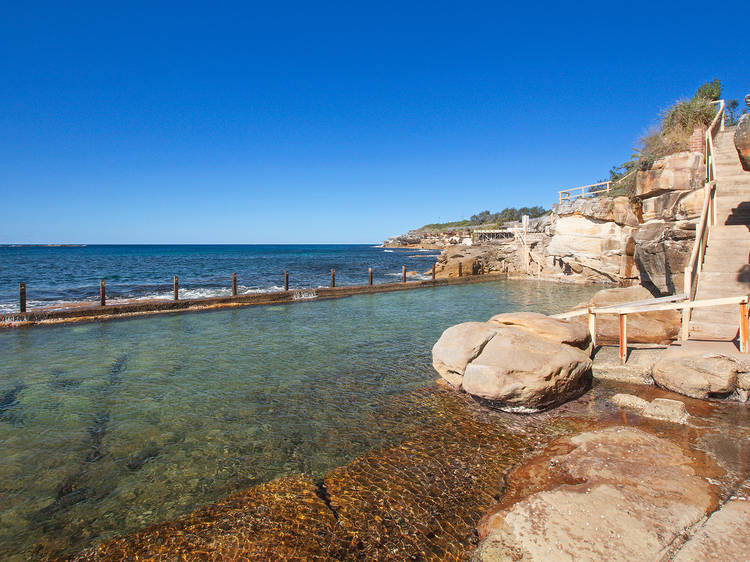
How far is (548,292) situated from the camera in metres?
25.1

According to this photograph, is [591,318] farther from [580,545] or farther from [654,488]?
[580,545]

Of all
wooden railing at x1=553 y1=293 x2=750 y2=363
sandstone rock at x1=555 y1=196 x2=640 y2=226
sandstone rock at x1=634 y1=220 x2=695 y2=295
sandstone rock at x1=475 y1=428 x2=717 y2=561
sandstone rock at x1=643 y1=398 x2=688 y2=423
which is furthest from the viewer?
sandstone rock at x1=555 y1=196 x2=640 y2=226

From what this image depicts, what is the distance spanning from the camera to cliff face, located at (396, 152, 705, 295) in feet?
46.3

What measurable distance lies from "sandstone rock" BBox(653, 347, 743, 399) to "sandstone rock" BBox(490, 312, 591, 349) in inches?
57.8

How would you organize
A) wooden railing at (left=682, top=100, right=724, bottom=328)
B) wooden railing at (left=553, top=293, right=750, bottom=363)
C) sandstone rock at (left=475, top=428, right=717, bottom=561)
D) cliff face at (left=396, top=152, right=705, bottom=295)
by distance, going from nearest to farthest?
sandstone rock at (left=475, top=428, right=717, bottom=561) < wooden railing at (left=553, top=293, right=750, bottom=363) < wooden railing at (left=682, top=100, right=724, bottom=328) < cliff face at (left=396, top=152, right=705, bottom=295)

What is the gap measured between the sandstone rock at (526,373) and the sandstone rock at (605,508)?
1.73 meters

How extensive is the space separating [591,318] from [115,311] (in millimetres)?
18123

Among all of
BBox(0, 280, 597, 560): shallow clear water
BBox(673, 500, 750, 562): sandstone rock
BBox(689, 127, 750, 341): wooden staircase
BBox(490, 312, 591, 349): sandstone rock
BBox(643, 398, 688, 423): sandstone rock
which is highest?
BBox(689, 127, 750, 341): wooden staircase

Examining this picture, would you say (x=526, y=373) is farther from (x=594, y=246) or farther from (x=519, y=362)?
(x=594, y=246)

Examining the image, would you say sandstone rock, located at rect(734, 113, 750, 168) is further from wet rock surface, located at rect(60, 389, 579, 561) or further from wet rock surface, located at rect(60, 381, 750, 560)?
wet rock surface, located at rect(60, 389, 579, 561)

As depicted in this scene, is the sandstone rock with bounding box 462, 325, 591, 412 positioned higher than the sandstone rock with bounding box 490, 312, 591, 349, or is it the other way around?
the sandstone rock with bounding box 490, 312, 591, 349

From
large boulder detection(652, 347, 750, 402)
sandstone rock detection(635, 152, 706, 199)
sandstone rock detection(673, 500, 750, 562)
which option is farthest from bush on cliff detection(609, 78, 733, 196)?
sandstone rock detection(673, 500, 750, 562)

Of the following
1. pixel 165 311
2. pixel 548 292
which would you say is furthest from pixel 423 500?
pixel 548 292

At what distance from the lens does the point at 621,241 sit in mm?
26422
